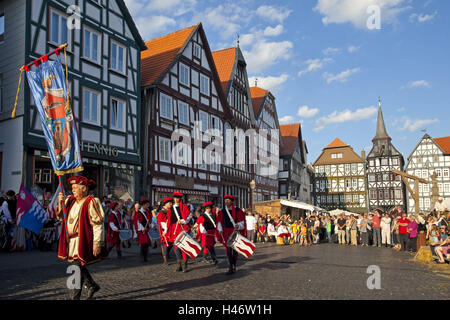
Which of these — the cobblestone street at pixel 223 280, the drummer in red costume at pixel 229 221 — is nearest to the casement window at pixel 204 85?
the cobblestone street at pixel 223 280

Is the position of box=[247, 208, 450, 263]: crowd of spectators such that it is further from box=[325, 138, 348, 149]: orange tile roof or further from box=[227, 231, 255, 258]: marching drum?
box=[325, 138, 348, 149]: orange tile roof

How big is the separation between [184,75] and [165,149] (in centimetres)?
542

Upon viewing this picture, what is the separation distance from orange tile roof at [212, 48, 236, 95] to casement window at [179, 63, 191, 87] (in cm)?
678

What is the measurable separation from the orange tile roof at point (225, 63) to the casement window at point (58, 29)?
17.2m

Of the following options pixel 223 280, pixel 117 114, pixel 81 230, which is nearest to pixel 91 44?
pixel 117 114

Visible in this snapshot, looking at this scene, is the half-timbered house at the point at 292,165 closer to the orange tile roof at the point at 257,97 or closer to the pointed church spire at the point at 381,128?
the orange tile roof at the point at 257,97

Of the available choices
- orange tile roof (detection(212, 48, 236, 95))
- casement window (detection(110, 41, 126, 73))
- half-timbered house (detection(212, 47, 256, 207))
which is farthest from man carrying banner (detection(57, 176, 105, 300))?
orange tile roof (detection(212, 48, 236, 95))

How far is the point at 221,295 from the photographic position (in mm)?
7277

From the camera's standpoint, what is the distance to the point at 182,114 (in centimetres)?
2675

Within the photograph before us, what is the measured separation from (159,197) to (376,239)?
39.2 feet

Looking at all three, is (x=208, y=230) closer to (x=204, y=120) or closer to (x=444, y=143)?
(x=204, y=120)

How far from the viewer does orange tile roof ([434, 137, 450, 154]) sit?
6712cm
